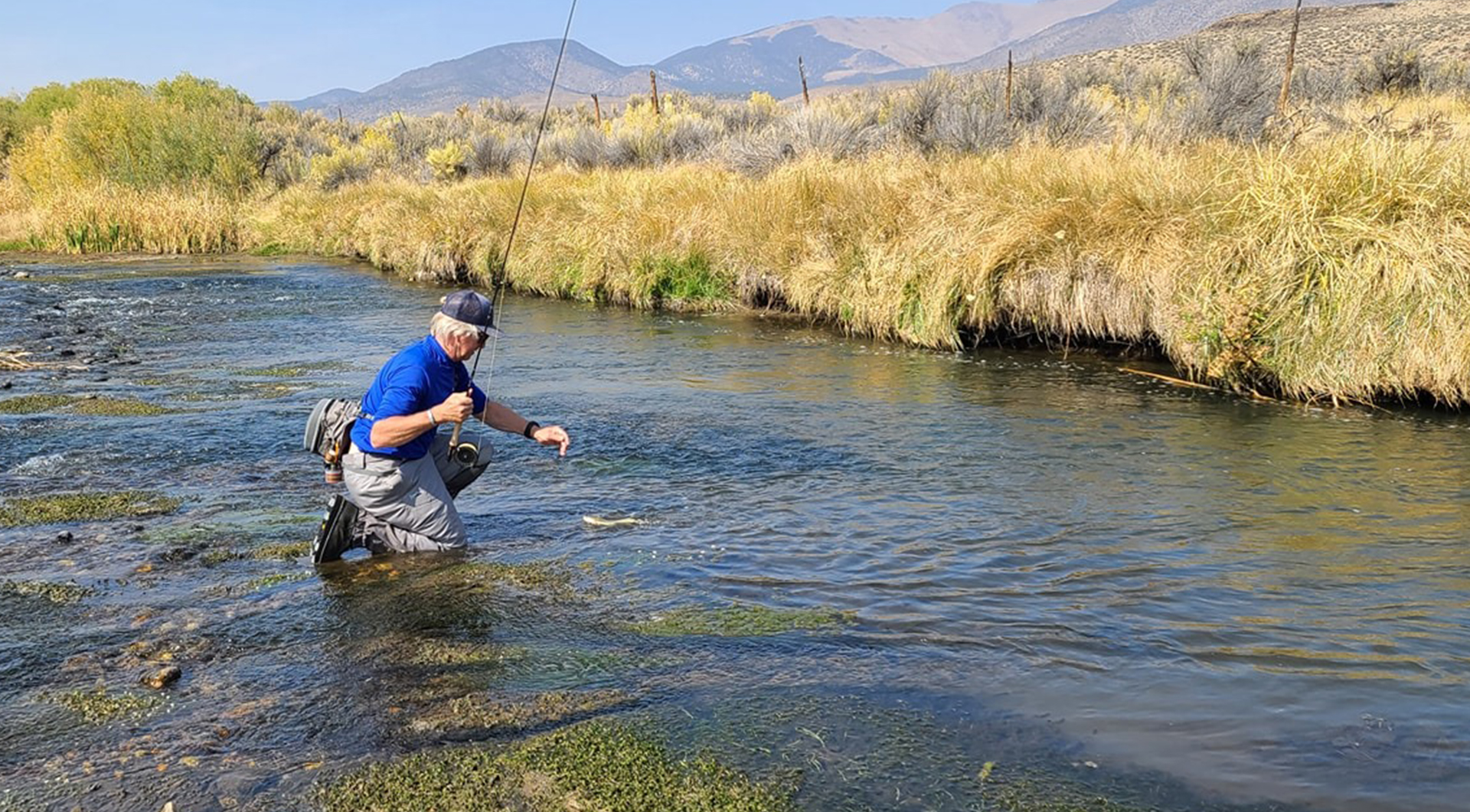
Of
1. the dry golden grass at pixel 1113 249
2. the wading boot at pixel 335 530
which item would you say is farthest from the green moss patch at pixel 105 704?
→ the dry golden grass at pixel 1113 249

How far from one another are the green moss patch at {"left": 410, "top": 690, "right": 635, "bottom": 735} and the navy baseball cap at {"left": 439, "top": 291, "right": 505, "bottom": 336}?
196 centimetres

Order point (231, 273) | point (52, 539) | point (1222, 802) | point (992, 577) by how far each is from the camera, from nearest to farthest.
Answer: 1. point (1222, 802)
2. point (992, 577)
3. point (52, 539)
4. point (231, 273)

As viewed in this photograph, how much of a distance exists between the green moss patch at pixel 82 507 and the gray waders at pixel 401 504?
177 centimetres

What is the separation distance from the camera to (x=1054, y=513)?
265 inches

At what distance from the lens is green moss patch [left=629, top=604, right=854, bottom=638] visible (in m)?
5.06

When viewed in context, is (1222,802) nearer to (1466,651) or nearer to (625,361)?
(1466,651)

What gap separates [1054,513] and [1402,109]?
21.7 meters

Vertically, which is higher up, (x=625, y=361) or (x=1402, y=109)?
(x=1402, y=109)

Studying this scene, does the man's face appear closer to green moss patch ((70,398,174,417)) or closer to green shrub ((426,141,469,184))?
green moss patch ((70,398,174,417))

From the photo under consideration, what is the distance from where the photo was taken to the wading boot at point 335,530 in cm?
581

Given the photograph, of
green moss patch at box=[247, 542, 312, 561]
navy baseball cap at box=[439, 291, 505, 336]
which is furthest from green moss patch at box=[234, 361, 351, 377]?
navy baseball cap at box=[439, 291, 505, 336]

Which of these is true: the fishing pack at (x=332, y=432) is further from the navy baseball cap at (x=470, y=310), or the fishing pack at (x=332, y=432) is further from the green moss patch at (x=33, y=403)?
the green moss patch at (x=33, y=403)

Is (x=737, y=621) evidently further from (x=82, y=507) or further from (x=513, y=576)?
(x=82, y=507)

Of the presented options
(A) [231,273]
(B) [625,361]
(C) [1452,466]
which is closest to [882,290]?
(B) [625,361]
